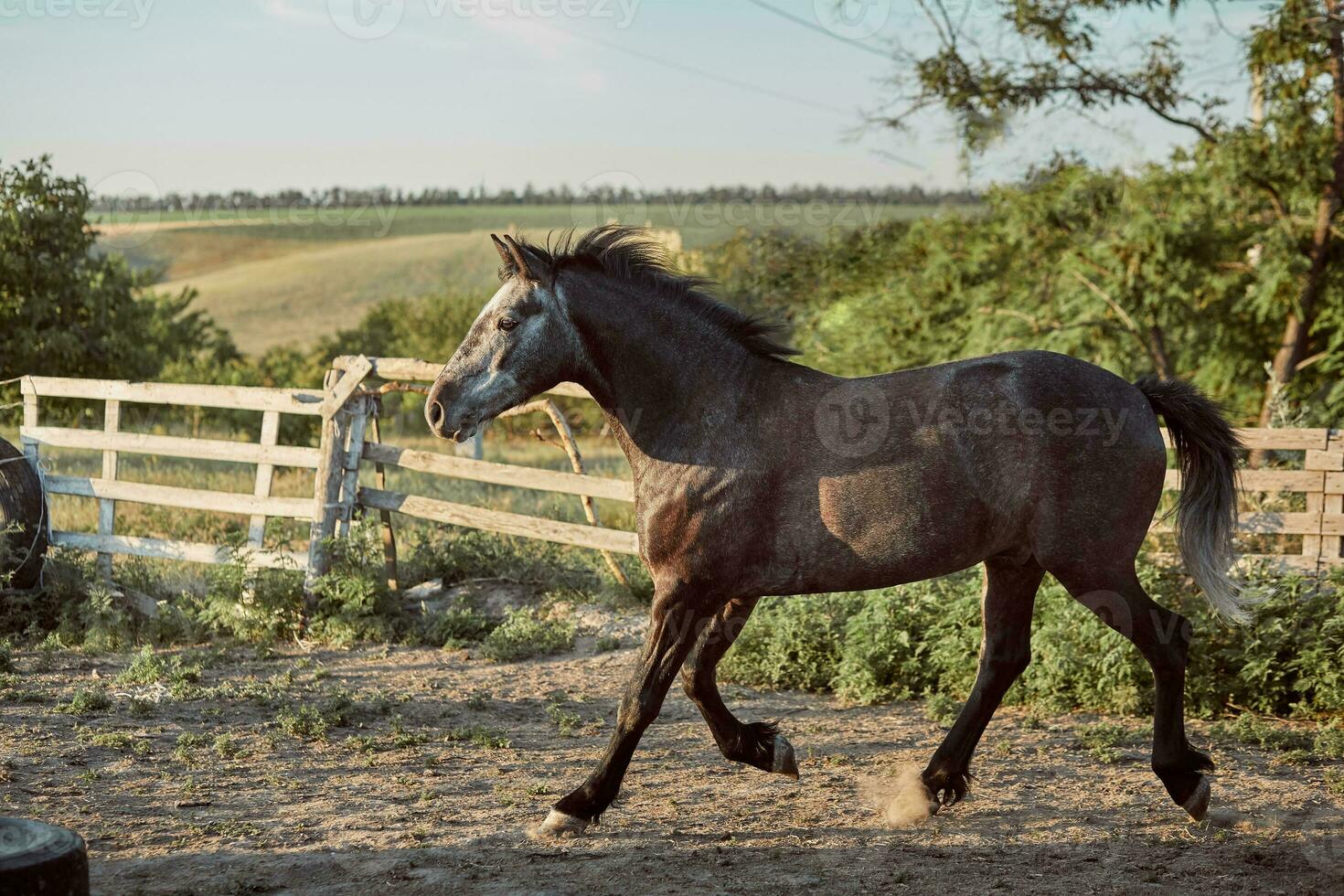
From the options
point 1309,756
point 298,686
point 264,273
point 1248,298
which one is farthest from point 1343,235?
point 264,273

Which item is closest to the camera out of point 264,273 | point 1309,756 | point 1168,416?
point 1168,416

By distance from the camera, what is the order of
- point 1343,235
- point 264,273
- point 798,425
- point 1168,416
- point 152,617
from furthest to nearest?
point 264,273 → point 1343,235 → point 152,617 → point 1168,416 → point 798,425

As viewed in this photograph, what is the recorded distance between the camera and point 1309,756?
516 centimetres

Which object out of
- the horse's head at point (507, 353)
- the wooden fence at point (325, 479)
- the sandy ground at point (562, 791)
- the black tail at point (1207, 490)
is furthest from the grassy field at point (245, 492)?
the black tail at point (1207, 490)

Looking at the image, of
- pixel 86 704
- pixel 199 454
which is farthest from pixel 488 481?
pixel 86 704

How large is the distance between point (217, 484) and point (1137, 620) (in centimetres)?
1132

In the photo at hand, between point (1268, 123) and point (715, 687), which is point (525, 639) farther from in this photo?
point (1268, 123)

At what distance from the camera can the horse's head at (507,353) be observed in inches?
165

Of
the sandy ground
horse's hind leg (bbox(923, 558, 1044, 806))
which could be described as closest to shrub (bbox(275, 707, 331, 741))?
the sandy ground

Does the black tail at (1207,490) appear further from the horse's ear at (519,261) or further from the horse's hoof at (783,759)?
the horse's ear at (519,261)

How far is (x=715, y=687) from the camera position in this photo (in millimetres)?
4465

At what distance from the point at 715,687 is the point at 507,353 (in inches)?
58.2

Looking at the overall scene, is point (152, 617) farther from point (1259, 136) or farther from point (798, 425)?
point (1259, 136)

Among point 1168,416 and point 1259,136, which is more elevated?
point 1259,136
